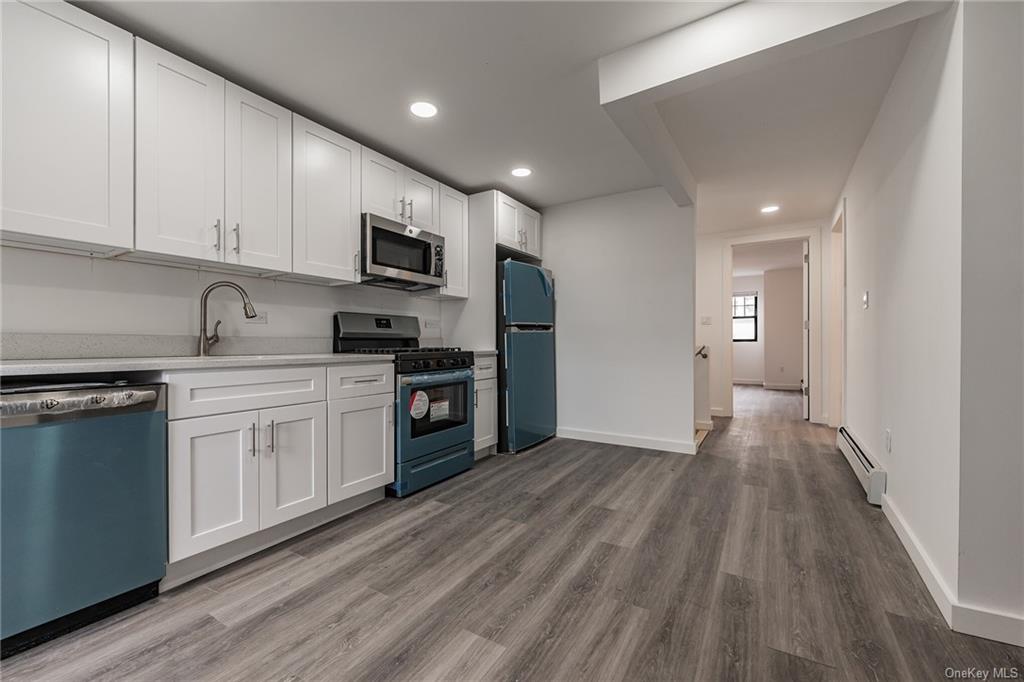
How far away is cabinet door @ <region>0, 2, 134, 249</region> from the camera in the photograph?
151 cm

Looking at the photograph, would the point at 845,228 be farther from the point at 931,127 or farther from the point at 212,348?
the point at 212,348

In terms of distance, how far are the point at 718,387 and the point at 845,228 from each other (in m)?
2.40

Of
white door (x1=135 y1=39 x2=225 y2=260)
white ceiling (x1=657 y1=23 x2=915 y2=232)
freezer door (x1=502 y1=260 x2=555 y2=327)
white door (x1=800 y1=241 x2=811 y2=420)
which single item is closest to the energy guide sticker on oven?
freezer door (x1=502 y1=260 x2=555 y2=327)

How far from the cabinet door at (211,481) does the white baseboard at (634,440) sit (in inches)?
116

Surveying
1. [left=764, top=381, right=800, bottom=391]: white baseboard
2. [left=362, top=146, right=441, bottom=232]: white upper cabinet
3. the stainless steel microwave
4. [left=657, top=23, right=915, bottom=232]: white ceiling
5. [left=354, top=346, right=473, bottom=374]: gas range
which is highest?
[left=657, top=23, right=915, bottom=232]: white ceiling

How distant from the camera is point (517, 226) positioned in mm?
4020

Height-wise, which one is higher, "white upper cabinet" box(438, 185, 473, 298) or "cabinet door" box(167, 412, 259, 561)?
"white upper cabinet" box(438, 185, 473, 298)

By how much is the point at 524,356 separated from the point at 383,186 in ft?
5.91

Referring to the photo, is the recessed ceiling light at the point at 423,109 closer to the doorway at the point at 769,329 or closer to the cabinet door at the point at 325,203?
the cabinet door at the point at 325,203

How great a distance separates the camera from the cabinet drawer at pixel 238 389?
1666 millimetres

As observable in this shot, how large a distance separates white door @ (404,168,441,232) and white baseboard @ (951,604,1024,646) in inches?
133

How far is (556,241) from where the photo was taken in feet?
14.4

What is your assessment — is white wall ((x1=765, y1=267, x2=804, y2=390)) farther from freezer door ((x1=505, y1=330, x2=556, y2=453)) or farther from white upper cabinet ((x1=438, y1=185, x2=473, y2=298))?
white upper cabinet ((x1=438, y1=185, x2=473, y2=298))

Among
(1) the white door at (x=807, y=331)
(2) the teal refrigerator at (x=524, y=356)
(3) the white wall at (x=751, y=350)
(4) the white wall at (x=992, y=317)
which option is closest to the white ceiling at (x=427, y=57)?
(4) the white wall at (x=992, y=317)
